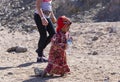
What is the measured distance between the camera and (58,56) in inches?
307

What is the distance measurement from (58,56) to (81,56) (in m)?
2.06

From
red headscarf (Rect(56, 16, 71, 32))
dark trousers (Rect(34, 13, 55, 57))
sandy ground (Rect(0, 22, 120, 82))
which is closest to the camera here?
red headscarf (Rect(56, 16, 71, 32))

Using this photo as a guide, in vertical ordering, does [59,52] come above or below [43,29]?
below

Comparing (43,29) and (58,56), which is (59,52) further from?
(43,29)

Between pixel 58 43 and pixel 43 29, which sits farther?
pixel 43 29

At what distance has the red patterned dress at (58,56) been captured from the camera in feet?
25.5

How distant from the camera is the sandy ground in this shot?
7.84 metres

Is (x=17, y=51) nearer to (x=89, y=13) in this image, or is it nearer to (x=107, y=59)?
(x=107, y=59)

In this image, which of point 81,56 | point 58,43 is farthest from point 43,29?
point 81,56

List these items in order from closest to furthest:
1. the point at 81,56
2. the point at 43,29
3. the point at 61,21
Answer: the point at 61,21, the point at 43,29, the point at 81,56

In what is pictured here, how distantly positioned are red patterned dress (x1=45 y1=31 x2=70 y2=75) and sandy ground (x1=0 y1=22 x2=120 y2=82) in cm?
15

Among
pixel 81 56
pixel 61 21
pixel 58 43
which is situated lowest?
pixel 81 56

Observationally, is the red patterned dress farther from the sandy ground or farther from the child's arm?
the sandy ground

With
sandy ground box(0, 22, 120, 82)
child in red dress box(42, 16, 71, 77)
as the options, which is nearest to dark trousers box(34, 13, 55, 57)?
sandy ground box(0, 22, 120, 82)
